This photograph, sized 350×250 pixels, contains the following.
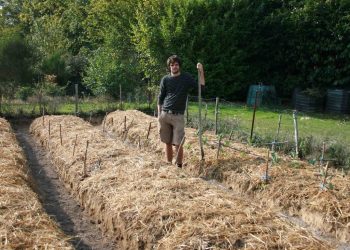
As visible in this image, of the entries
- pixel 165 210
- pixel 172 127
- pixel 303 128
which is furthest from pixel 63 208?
pixel 303 128

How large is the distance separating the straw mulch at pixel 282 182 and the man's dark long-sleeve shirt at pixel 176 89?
982mm

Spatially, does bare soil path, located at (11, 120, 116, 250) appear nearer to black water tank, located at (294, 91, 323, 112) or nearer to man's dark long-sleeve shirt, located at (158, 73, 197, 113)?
man's dark long-sleeve shirt, located at (158, 73, 197, 113)

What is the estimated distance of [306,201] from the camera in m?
5.07

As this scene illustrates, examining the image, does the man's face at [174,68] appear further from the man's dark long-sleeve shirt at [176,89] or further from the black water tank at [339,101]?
the black water tank at [339,101]

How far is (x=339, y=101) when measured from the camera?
13.8 metres

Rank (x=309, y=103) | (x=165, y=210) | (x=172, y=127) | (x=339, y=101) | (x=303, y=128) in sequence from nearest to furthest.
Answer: (x=165, y=210)
(x=172, y=127)
(x=303, y=128)
(x=339, y=101)
(x=309, y=103)

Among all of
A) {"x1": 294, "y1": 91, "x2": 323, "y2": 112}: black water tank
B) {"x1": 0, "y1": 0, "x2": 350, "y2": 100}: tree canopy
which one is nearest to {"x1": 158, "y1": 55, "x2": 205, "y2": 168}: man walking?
{"x1": 0, "y1": 0, "x2": 350, "y2": 100}: tree canopy

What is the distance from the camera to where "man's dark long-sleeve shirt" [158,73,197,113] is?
6.45 m

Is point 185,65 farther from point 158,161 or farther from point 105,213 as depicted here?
point 105,213

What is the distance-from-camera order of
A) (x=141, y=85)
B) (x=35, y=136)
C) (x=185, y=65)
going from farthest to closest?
(x=141, y=85)
(x=185, y=65)
(x=35, y=136)

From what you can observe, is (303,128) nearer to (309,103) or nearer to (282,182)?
(309,103)

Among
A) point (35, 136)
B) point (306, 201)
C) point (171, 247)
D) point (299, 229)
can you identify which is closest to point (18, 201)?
point (171, 247)

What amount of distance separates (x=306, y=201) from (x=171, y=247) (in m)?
2.08

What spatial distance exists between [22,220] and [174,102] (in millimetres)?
3227
